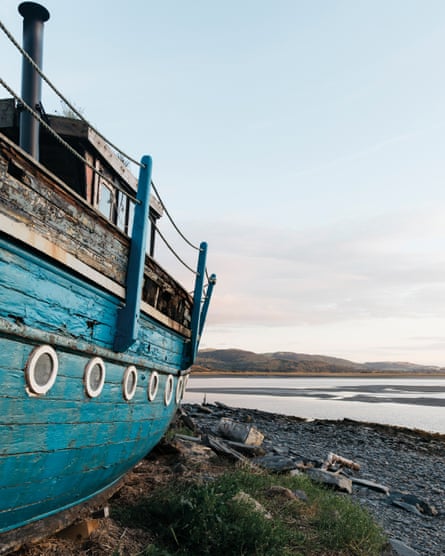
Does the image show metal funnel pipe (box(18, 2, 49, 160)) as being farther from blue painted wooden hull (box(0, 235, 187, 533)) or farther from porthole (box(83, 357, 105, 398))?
porthole (box(83, 357, 105, 398))

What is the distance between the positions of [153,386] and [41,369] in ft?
7.98

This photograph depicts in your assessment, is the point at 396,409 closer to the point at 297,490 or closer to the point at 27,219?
the point at 297,490

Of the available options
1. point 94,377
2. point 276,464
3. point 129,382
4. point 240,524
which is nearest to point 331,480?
point 276,464

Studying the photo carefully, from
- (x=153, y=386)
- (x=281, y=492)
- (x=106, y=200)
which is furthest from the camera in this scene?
(x=281, y=492)

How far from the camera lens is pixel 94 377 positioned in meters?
4.20

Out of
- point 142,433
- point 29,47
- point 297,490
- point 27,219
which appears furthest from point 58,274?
point 297,490

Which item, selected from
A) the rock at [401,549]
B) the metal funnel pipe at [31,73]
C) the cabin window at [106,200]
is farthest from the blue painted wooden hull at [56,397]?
the rock at [401,549]

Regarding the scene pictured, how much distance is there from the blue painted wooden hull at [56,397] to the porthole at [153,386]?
36cm

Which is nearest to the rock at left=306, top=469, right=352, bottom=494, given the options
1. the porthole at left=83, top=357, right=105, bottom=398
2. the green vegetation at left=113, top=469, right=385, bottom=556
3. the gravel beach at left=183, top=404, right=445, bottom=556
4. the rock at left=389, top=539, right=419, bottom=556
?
the gravel beach at left=183, top=404, right=445, bottom=556

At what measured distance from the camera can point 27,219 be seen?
334cm

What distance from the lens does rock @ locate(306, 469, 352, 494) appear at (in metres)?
9.93

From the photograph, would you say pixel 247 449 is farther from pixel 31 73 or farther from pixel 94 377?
pixel 31 73

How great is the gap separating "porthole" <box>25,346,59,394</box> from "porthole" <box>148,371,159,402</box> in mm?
2152

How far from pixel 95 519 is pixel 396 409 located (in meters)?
34.3
